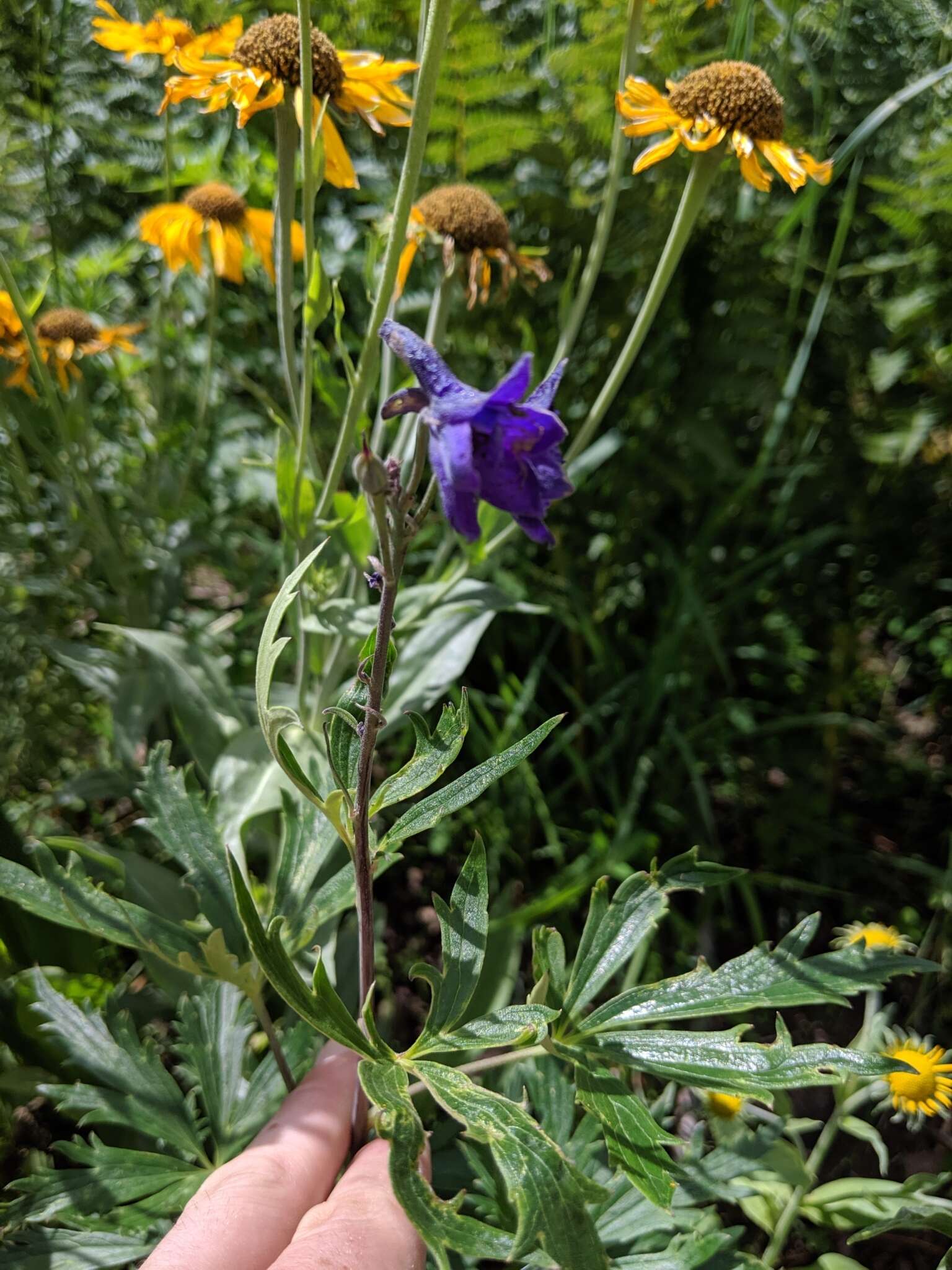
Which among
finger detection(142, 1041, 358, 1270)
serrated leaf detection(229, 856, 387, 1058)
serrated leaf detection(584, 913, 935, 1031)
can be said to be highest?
serrated leaf detection(229, 856, 387, 1058)

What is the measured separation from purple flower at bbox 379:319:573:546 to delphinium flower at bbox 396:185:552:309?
2.41ft

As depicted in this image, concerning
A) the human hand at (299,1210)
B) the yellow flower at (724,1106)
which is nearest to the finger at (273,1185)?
the human hand at (299,1210)

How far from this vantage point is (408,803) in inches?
62.6

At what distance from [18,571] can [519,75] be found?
1.36 m

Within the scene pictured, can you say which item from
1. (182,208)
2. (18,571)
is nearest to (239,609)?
(18,571)

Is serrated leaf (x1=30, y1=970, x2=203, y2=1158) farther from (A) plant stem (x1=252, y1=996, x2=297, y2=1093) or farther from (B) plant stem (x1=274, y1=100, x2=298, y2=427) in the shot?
(B) plant stem (x1=274, y1=100, x2=298, y2=427)

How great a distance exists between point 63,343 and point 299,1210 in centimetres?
134

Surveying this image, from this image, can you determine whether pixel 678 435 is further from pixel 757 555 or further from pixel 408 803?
pixel 408 803

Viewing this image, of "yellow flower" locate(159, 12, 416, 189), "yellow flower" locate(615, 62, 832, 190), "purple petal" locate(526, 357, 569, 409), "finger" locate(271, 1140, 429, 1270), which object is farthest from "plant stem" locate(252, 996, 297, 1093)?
"yellow flower" locate(615, 62, 832, 190)

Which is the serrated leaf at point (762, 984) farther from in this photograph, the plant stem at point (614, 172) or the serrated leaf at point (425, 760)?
the plant stem at point (614, 172)

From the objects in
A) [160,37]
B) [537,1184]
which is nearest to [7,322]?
[160,37]

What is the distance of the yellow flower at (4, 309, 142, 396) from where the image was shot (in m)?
1.48

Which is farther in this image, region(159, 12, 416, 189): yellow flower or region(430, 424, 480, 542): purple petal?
region(159, 12, 416, 189): yellow flower

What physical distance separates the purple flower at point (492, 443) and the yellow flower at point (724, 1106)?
822mm
